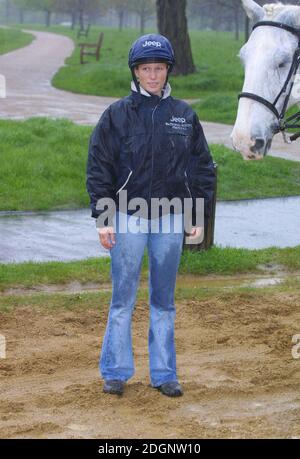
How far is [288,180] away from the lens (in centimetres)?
1516

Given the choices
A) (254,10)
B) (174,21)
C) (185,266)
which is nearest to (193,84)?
(174,21)

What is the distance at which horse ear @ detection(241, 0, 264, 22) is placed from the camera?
6.04 meters

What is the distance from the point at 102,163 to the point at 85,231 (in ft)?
19.5

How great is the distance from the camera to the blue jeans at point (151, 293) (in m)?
5.87

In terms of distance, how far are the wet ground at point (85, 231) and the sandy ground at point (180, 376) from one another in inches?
91.6

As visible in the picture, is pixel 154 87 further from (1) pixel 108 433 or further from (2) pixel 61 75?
(2) pixel 61 75

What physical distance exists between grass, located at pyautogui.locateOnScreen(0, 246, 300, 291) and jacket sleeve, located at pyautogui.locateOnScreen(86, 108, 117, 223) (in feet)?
11.5

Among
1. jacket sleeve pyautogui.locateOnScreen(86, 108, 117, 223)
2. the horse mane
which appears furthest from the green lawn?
jacket sleeve pyautogui.locateOnScreen(86, 108, 117, 223)

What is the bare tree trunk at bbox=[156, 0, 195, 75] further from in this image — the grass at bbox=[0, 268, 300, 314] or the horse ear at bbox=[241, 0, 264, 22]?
the horse ear at bbox=[241, 0, 264, 22]

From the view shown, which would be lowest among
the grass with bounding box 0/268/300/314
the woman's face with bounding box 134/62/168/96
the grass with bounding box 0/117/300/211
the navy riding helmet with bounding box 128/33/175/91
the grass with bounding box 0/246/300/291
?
the grass with bounding box 0/117/300/211

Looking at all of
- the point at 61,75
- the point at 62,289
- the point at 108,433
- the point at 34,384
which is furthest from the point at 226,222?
the point at 61,75

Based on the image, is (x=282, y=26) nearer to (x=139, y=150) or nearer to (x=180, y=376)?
(x=139, y=150)

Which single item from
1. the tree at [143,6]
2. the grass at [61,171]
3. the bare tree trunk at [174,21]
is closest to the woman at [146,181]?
the grass at [61,171]

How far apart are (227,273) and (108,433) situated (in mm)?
4673
